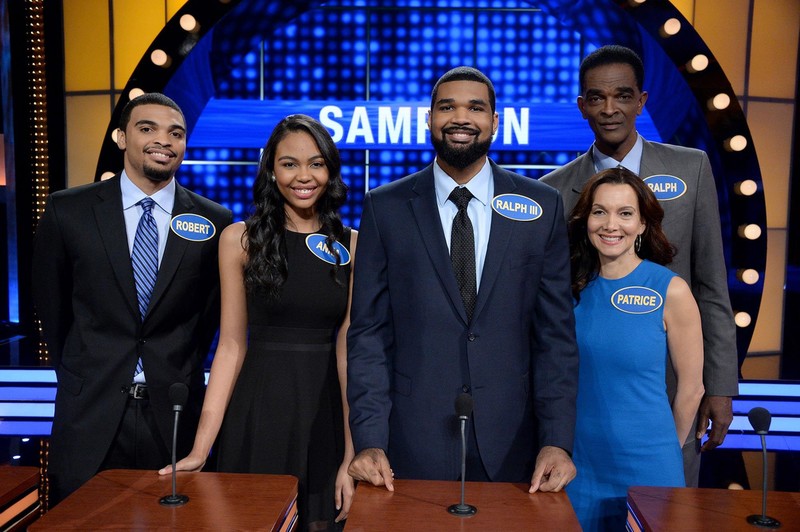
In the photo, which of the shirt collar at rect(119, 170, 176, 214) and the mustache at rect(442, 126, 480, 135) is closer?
the mustache at rect(442, 126, 480, 135)

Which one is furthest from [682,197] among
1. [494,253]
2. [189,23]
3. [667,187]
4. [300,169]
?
[189,23]

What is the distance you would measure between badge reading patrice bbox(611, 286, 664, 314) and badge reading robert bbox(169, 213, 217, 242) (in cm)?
141

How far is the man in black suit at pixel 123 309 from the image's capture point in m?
2.55

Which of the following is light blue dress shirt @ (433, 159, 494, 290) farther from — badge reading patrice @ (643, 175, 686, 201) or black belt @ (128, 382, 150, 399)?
black belt @ (128, 382, 150, 399)

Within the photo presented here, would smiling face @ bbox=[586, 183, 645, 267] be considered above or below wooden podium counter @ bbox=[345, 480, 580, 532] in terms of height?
above

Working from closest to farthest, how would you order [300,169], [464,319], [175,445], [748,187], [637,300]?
1. [175,445]
2. [464,319]
3. [637,300]
4. [300,169]
5. [748,187]

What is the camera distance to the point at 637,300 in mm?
2357

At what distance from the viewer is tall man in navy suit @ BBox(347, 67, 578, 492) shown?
2125 millimetres

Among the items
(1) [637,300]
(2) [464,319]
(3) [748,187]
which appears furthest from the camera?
(3) [748,187]

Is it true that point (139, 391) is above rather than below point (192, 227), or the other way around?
below

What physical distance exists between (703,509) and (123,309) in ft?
6.11

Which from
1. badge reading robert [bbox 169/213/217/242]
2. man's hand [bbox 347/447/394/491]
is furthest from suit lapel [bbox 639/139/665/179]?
badge reading robert [bbox 169/213/217/242]

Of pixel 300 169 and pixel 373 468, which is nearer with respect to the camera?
pixel 373 468

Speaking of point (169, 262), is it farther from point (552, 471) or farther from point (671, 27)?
point (671, 27)
